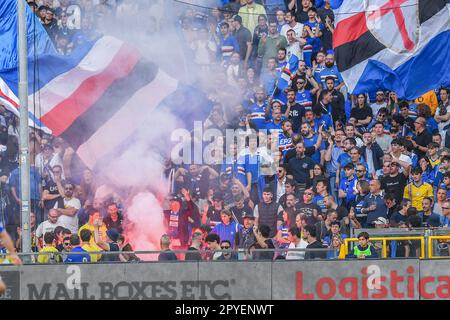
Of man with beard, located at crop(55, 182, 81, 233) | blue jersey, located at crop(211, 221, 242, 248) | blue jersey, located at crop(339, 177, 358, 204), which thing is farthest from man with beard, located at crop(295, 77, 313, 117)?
man with beard, located at crop(55, 182, 81, 233)

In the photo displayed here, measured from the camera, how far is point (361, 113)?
1992 cm

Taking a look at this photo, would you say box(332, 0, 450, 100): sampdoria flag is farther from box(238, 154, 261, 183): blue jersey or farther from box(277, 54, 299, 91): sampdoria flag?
box(238, 154, 261, 183): blue jersey

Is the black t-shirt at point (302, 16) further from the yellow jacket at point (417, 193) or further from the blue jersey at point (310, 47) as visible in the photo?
the yellow jacket at point (417, 193)

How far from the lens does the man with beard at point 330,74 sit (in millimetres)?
20469

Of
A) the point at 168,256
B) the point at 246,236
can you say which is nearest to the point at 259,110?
the point at 246,236

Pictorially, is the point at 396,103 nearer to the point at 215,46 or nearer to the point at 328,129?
the point at 328,129

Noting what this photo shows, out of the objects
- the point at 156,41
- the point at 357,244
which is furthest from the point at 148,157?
the point at 357,244

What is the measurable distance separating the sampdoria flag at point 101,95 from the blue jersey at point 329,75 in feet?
6.62

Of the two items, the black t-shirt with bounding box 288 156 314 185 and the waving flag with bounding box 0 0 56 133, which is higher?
the waving flag with bounding box 0 0 56 133

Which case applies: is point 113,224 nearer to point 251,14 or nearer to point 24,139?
point 24,139

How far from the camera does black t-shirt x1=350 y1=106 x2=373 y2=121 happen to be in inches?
782

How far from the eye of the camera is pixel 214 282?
15.3 metres

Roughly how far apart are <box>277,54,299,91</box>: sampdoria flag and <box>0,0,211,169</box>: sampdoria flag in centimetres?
138
